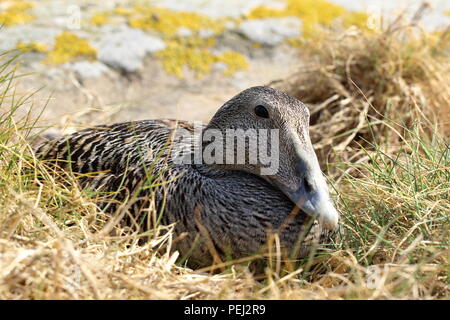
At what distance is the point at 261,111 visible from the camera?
295cm

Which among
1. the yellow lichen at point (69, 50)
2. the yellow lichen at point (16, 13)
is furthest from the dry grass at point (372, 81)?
the yellow lichen at point (16, 13)

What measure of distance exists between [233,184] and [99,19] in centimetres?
374

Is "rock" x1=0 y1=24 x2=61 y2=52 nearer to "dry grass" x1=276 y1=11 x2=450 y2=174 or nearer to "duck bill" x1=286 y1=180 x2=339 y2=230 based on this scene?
"dry grass" x1=276 y1=11 x2=450 y2=174

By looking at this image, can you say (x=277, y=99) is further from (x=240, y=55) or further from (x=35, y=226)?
(x=240, y=55)

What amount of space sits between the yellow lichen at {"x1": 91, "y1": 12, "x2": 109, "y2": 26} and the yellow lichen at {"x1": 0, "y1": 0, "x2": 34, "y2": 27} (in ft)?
1.87

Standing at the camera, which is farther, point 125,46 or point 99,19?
point 99,19

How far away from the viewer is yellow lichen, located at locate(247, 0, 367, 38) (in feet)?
20.6

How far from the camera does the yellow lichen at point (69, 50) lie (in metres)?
5.57

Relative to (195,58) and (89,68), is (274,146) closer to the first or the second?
(89,68)

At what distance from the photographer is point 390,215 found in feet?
9.57

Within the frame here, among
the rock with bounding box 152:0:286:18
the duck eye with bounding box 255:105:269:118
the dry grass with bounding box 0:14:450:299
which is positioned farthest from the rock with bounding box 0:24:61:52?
the duck eye with bounding box 255:105:269:118

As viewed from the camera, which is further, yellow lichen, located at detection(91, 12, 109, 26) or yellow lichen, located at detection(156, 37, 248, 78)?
yellow lichen, located at detection(91, 12, 109, 26)

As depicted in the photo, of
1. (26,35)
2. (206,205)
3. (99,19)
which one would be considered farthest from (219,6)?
(206,205)
